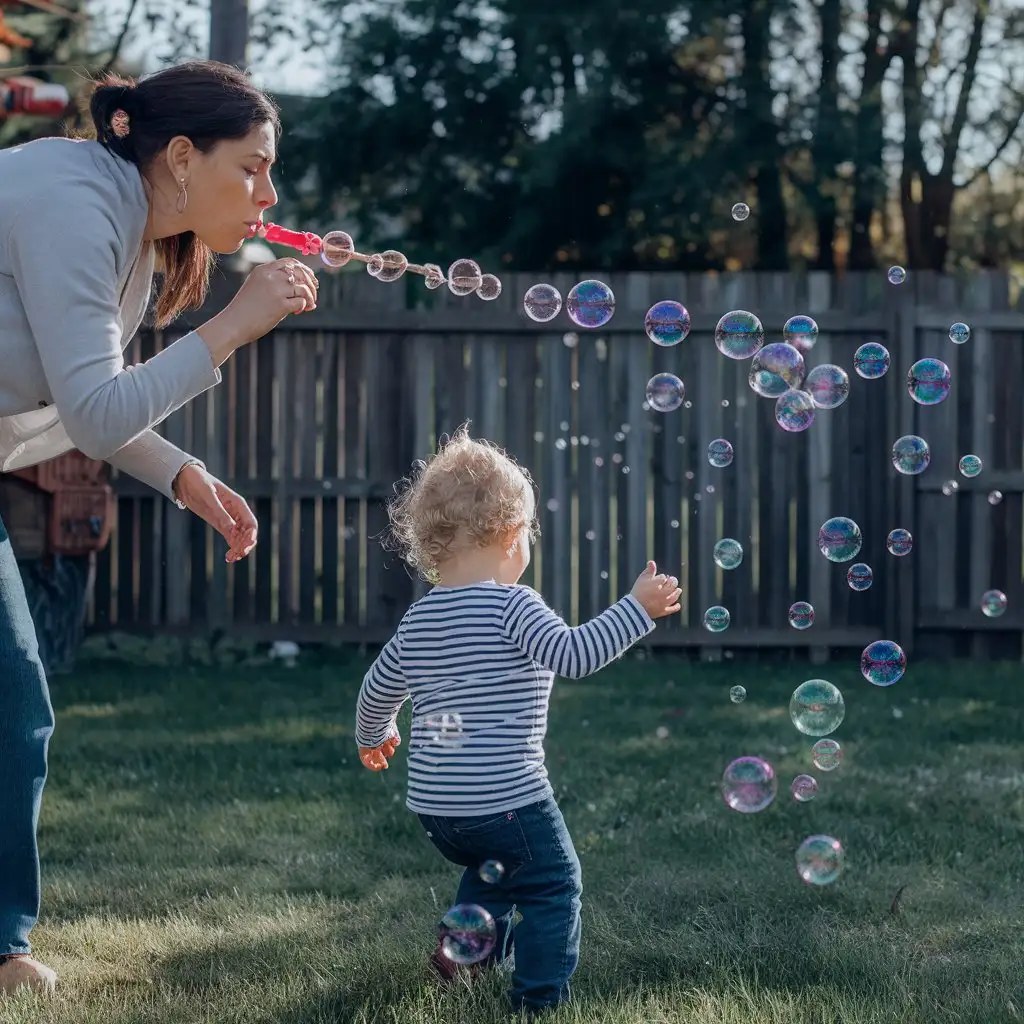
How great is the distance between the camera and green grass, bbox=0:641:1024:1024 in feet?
9.27

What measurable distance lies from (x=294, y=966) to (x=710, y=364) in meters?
4.87

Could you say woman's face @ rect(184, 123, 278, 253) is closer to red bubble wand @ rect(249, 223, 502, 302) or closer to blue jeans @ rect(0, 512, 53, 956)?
red bubble wand @ rect(249, 223, 502, 302)

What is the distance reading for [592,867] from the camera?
374 cm

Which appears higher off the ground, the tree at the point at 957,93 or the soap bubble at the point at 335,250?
the tree at the point at 957,93

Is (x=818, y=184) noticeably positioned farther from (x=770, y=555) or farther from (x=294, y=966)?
(x=294, y=966)

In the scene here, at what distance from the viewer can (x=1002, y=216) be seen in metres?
11.4

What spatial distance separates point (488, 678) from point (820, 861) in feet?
3.13

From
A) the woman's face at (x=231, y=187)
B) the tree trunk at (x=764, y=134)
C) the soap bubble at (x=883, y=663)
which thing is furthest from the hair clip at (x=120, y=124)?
the tree trunk at (x=764, y=134)

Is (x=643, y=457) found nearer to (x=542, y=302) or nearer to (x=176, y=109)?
(x=542, y=302)

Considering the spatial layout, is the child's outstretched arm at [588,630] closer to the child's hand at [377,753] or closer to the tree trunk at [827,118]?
the child's hand at [377,753]

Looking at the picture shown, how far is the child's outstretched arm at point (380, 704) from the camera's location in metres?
2.90

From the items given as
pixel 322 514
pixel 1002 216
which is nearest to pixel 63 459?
pixel 322 514

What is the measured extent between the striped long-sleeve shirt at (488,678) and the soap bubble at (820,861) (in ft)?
2.44

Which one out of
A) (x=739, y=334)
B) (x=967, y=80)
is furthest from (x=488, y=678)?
(x=967, y=80)
